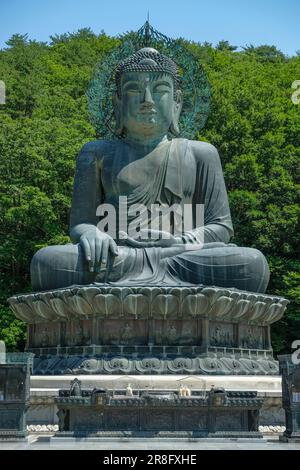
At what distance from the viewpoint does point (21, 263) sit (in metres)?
22.3

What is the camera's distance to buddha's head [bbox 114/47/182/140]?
12.3 m

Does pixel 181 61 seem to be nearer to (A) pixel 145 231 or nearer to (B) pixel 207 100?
(B) pixel 207 100

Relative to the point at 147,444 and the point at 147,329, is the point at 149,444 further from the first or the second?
the point at 147,329

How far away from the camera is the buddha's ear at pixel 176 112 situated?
13031mm

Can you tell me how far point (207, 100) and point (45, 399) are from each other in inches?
248

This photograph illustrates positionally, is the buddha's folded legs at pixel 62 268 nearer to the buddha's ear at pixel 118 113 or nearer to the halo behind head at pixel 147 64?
the buddha's ear at pixel 118 113

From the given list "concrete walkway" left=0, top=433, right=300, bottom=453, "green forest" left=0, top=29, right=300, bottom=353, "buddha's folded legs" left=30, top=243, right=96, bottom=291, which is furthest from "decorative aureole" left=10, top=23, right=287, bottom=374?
"green forest" left=0, top=29, right=300, bottom=353

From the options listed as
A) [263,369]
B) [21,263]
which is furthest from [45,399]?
[21,263]

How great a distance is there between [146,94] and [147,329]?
361 centimetres

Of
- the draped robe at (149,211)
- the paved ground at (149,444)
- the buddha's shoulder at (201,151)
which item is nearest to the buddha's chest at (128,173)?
the draped robe at (149,211)

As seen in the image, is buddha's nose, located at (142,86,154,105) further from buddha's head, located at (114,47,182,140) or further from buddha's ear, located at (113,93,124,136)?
buddha's ear, located at (113,93,124,136)

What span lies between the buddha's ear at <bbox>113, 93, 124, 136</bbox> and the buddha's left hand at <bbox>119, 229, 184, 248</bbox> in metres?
2.00

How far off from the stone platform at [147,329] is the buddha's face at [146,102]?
303 cm

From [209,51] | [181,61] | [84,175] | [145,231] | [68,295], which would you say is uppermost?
[209,51]
